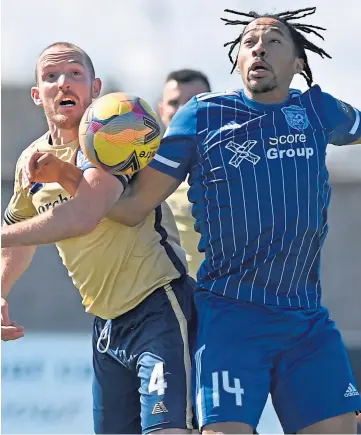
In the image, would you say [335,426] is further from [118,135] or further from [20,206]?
[20,206]

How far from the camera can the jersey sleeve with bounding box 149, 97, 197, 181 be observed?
4.76m

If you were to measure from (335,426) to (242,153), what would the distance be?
48.0 inches

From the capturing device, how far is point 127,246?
4910mm

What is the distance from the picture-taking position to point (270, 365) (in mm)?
4602

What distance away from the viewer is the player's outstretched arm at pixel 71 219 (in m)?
4.50

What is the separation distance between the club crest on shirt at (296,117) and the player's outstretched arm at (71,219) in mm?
869

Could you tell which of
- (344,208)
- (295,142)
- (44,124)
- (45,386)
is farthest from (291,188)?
(44,124)

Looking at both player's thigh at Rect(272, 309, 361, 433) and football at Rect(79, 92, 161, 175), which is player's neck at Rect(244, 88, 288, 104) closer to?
football at Rect(79, 92, 161, 175)

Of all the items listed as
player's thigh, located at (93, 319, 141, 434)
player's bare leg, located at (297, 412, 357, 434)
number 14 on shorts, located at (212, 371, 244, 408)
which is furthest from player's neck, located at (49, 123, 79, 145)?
player's bare leg, located at (297, 412, 357, 434)

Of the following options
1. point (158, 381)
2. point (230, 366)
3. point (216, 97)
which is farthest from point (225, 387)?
point (216, 97)

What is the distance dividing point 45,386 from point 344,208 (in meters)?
3.26

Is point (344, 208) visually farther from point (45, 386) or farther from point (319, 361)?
point (319, 361)

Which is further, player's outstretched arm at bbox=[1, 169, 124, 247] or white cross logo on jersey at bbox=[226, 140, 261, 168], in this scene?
white cross logo on jersey at bbox=[226, 140, 261, 168]

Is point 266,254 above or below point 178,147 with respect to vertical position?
below
